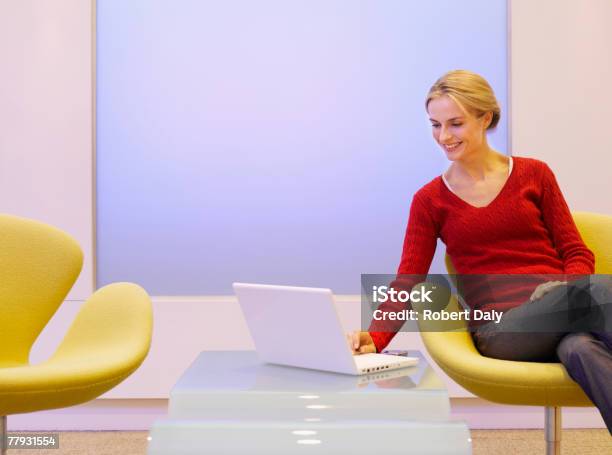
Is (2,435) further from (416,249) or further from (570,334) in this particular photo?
(570,334)

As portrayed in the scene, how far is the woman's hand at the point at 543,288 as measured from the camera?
7.08 feet

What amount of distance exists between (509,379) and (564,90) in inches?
75.2

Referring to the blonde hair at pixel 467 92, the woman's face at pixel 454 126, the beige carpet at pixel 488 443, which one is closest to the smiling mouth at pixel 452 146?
the woman's face at pixel 454 126

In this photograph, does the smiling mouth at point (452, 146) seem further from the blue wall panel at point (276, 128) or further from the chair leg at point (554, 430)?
the blue wall panel at point (276, 128)

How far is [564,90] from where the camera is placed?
12.1 ft

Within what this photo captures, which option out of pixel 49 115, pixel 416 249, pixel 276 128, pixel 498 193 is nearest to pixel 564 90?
pixel 276 128

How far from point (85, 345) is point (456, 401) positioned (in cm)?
179

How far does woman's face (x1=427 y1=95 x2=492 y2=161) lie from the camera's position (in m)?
2.50

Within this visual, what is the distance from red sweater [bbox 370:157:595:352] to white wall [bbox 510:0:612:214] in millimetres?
1167

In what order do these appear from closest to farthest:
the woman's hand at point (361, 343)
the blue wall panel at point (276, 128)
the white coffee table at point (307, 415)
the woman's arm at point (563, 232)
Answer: the white coffee table at point (307, 415), the woman's hand at point (361, 343), the woman's arm at point (563, 232), the blue wall panel at point (276, 128)

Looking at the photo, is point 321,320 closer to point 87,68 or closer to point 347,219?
point 347,219

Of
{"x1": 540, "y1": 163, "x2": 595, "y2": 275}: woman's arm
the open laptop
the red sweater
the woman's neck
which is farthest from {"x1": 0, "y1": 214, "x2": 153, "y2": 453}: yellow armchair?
{"x1": 540, "y1": 163, "x2": 595, "y2": 275}: woman's arm

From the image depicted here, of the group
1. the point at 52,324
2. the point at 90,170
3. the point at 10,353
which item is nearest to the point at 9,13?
the point at 90,170

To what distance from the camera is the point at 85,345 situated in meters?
2.57
